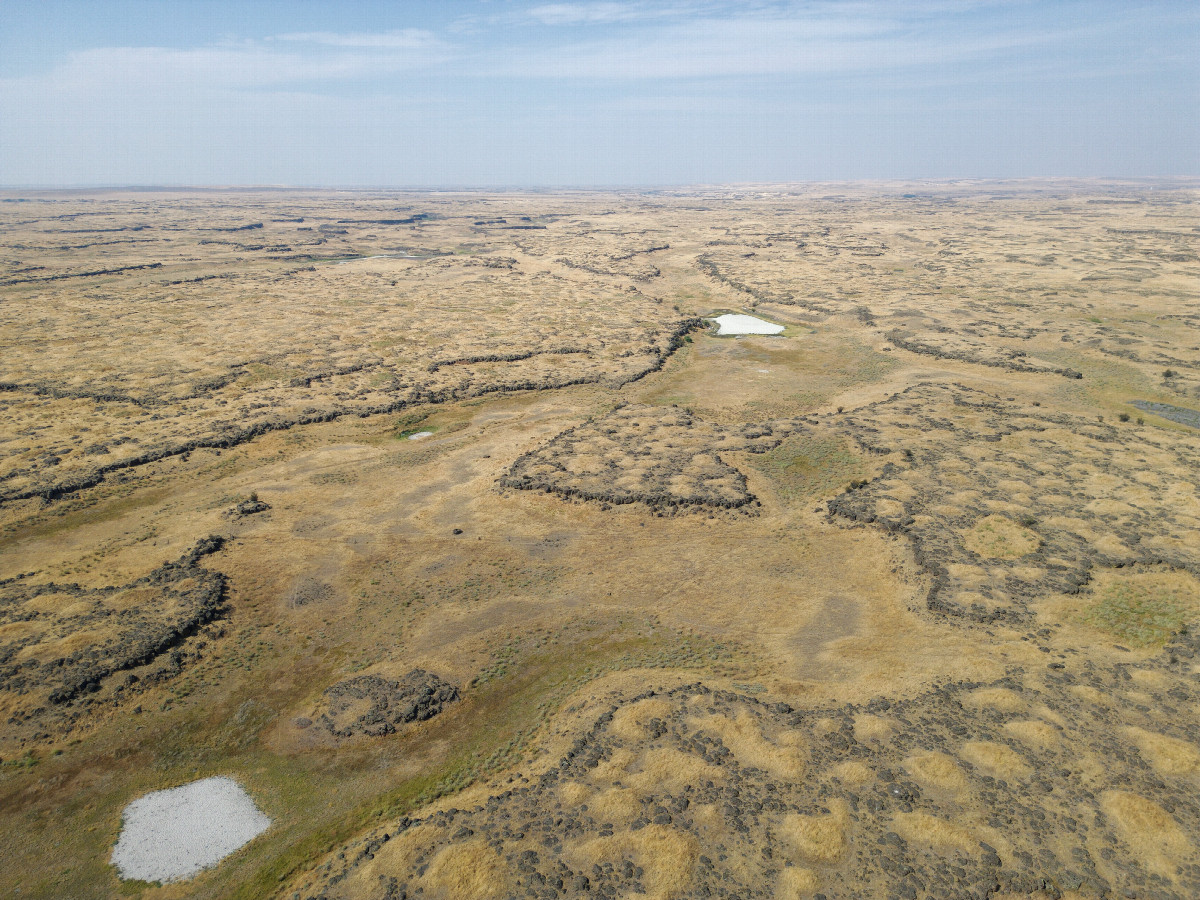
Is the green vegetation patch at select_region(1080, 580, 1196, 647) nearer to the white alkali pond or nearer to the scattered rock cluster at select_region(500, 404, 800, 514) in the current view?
the scattered rock cluster at select_region(500, 404, 800, 514)

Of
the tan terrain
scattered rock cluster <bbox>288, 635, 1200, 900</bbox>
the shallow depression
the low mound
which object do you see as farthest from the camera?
the low mound

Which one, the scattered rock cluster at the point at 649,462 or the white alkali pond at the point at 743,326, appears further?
the white alkali pond at the point at 743,326

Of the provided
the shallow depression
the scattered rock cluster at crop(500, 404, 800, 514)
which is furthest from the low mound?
the scattered rock cluster at crop(500, 404, 800, 514)

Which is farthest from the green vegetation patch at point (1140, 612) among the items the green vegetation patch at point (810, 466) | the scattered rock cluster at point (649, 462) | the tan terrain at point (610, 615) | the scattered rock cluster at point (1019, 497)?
the scattered rock cluster at point (649, 462)

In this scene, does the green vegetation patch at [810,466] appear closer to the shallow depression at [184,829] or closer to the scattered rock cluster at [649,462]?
the scattered rock cluster at [649,462]

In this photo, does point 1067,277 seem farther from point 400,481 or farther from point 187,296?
point 187,296

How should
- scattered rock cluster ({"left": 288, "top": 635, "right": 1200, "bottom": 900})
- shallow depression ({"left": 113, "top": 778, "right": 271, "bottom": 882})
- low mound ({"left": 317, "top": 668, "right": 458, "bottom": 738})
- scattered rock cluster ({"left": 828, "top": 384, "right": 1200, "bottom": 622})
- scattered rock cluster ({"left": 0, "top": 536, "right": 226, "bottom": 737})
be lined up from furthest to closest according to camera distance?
1. scattered rock cluster ({"left": 828, "top": 384, "right": 1200, "bottom": 622})
2. scattered rock cluster ({"left": 0, "top": 536, "right": 226, "bottom": 737})
3. low mound ({"left": 317, "top": 668, "right": 458, "bottom": 738})
4. shallow depression ({"left": 113, "top": 778, "right": 271, "bottom": 882})
5. scattered rock cluster ({"left": 288, "top": 635, "right": 1200, "bottom": 900})
